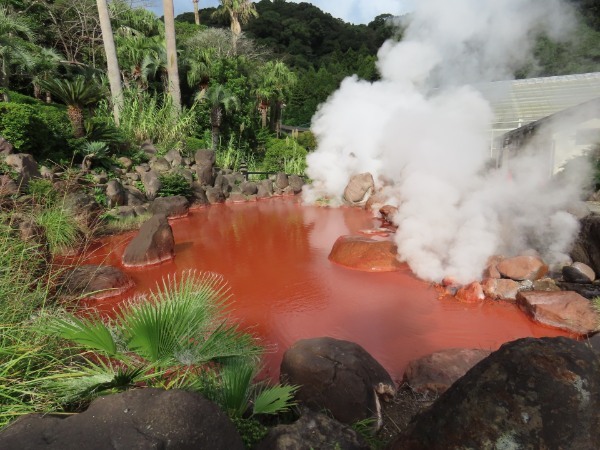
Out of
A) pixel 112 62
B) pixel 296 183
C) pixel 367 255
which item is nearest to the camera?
pixel 367 255

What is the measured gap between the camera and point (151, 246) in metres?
7.41

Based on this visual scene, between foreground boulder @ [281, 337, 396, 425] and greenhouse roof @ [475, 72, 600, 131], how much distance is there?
40.7 feet

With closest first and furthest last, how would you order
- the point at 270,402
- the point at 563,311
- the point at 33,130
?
the point at 270,402
the point at 563,311
the point at 33,130

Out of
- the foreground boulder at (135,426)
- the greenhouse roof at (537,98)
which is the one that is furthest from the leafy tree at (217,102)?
the foreground boulder at (135,426)

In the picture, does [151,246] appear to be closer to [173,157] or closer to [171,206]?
[171,206]

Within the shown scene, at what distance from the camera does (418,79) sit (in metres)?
12.1

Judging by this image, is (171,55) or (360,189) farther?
(171,55)

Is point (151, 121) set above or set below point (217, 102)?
below

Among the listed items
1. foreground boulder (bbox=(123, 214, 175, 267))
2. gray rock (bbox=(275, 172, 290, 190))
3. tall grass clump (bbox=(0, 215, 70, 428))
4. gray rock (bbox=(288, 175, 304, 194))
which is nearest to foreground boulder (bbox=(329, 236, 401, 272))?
foreground boulder (bbox=(123, 214, 175, 267))

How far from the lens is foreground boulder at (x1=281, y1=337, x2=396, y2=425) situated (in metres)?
3.22

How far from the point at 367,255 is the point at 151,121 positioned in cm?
1258

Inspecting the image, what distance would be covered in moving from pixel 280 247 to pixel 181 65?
1578 centimetres

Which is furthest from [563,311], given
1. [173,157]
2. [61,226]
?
[173,157]

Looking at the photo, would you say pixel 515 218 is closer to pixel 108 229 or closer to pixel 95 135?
pixel 108 229
